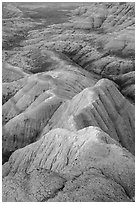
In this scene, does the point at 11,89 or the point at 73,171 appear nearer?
the point at 73,171

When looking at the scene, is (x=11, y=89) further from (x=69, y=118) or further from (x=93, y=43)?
(x=93, y=43)

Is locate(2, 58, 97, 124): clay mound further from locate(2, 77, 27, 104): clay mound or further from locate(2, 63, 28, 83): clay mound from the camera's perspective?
locate(2, 63, 28, 83): clay mound

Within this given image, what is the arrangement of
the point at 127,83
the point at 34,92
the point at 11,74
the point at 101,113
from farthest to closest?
the point at 127,83, the point at 11,74, the point at 34,92, the point at 101,113

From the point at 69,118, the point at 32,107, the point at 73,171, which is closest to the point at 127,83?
the point at 32,107

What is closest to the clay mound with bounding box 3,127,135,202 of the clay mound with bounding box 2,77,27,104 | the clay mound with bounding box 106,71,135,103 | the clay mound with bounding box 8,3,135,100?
the clay mound with bounding box 2,77,27,104

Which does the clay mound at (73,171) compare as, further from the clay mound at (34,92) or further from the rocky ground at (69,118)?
the clay mound at (34,92)
